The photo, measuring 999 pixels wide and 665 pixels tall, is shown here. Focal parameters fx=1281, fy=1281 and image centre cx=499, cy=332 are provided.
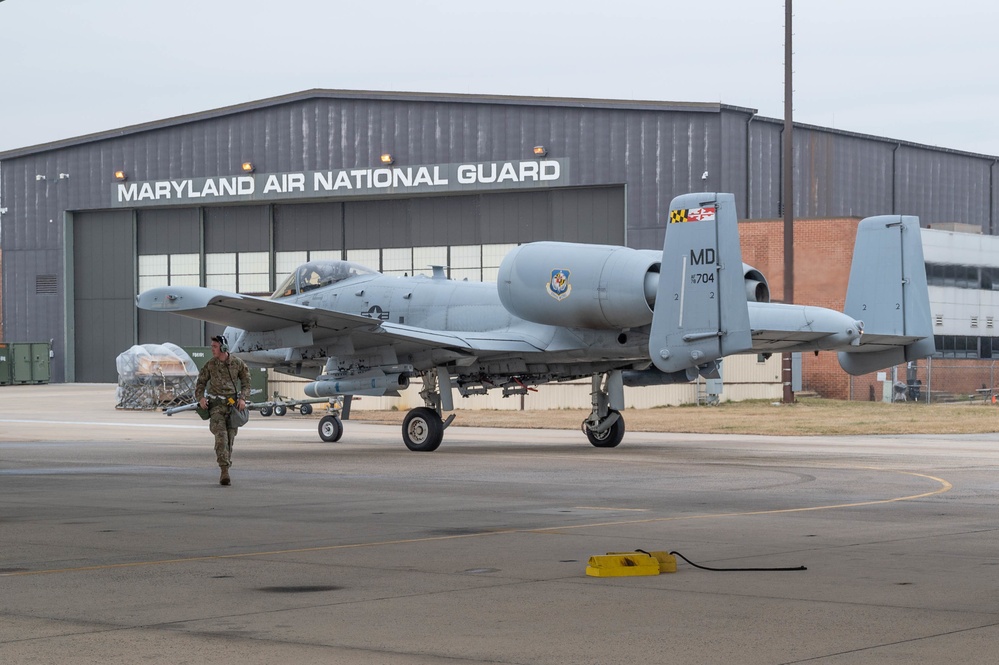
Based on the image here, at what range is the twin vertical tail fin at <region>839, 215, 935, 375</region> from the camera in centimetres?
2244

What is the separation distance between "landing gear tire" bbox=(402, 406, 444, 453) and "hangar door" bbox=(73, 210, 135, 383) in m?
48.0

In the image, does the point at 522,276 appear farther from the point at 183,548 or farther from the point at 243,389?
the point at 183,548

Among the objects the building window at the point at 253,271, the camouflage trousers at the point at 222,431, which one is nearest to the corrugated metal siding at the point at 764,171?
the building window at the point at 253,271

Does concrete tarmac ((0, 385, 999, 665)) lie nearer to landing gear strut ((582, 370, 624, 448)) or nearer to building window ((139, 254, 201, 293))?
landing gear strut ((582, 370, 624, 448))

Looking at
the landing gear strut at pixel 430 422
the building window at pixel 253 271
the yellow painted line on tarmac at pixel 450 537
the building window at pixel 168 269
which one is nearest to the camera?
the yellow painted line on tarmac at pixel 450 537

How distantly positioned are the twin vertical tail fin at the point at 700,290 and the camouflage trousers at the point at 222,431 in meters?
6.80

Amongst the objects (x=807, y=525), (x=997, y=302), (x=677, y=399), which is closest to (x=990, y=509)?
(x=807, y=525)

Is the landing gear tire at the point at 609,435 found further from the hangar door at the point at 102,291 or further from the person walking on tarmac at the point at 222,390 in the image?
the hangar door at the point at 102,291

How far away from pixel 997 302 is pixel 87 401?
41893 millimetres

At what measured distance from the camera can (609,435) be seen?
84.2ft

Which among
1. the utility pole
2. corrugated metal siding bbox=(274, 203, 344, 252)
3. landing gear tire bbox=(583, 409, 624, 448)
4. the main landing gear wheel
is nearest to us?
landing gear tire bbox=(583, 409, 624, 448)

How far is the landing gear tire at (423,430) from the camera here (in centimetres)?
2431

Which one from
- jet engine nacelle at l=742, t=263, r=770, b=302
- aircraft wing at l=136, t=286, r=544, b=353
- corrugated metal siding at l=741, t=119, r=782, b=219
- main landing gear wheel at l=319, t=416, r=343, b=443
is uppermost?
corrugated metal siding at l=741, t=119, r=782, b=219

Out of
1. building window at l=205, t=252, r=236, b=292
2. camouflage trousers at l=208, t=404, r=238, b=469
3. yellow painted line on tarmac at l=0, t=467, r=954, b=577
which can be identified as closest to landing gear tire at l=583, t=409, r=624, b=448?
camouflage trousers at l=208, t=404, r=238, b=469
